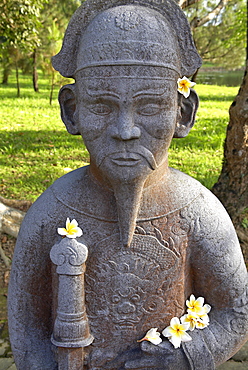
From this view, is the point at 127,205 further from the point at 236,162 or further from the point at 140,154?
the point at 236,162

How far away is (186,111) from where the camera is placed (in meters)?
1.79

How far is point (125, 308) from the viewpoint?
5.91ft

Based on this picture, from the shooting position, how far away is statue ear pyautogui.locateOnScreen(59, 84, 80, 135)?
1.74m

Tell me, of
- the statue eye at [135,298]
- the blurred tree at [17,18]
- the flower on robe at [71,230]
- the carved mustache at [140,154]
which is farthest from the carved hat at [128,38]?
the blurred tree at [17,18]

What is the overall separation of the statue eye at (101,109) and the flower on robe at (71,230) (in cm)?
48

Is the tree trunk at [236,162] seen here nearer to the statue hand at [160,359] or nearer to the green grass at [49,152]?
the green grass at [49,152]

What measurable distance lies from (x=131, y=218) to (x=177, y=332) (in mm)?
576

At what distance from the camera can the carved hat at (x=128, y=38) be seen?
1500 mm

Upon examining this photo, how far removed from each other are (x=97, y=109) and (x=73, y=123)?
0.79ft

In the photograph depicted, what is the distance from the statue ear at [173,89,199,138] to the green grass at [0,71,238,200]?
11.1ft

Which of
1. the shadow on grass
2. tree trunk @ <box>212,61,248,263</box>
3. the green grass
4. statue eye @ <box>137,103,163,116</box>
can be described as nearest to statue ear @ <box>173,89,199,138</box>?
statue eye @ <box>137,103,163,116</box>

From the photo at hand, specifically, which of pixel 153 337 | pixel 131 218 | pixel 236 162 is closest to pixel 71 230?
pixel 131 218

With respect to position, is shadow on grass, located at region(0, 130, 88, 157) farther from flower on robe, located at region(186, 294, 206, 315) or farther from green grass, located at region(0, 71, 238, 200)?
flower on robe, located at region(186, 294, 206, 315)

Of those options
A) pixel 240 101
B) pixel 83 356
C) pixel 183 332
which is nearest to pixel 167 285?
pixel 183 332
